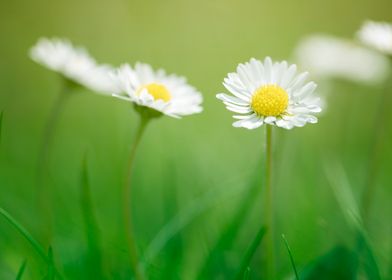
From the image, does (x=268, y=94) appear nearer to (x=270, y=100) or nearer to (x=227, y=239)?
(x=270, y=100)

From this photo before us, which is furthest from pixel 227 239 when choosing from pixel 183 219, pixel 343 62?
pixel 343 62

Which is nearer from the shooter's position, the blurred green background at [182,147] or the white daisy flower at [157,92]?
the white daisy flower at [157,92]

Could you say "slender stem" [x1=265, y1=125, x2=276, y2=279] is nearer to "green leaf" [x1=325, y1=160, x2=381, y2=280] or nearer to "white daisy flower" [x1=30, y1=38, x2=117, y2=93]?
"green leaf" [x1=325, y1=160, x2=381, y2=280]

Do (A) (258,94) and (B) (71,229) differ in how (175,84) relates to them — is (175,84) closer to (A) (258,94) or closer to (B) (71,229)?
(A) (258,94)

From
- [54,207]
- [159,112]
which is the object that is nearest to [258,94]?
[159,112]

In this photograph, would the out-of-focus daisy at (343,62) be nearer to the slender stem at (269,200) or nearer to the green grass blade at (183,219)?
the green grass blade at (183,219)

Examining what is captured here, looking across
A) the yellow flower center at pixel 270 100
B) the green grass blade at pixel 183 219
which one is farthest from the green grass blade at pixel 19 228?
the yellow flower center at pixel 270 100

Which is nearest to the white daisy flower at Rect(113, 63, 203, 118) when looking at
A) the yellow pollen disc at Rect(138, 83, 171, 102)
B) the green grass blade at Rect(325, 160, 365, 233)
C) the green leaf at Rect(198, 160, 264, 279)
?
the yellow pollen disc at Rect(138, 83, 171, 102)
